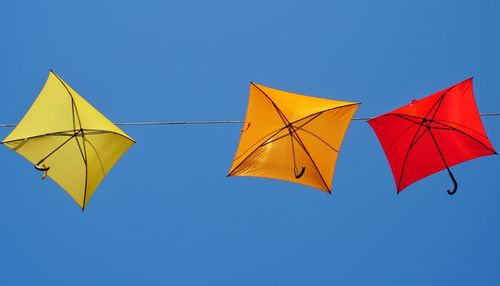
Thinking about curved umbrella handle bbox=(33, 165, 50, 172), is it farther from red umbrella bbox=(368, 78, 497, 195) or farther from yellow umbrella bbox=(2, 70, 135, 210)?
red umbrella bbox=(368, 78, 497, 195)

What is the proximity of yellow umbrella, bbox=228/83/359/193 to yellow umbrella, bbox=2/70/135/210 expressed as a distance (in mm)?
3019

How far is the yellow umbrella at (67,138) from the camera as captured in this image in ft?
40.7

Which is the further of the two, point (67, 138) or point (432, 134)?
point (432, 134)

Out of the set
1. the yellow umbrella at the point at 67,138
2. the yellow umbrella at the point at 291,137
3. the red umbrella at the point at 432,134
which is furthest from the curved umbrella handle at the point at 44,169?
the red umbrella at the point at 432,134

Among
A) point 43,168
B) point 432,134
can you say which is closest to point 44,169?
point 43,168

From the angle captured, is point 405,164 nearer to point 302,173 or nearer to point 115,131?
point 302,173

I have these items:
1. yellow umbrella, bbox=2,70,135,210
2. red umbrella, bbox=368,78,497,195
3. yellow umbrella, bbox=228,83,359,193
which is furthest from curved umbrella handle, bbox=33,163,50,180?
red umbrella, bbox=368,78,497,195

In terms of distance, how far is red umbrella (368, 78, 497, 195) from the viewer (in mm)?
12617

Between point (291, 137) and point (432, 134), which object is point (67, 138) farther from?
point (432, 134)

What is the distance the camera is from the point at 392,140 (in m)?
12.9

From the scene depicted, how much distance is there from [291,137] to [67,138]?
18.0ft

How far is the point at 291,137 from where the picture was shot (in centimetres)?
1276

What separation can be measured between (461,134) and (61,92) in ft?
32.2

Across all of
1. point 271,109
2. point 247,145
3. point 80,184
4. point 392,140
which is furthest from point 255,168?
point 80,184
